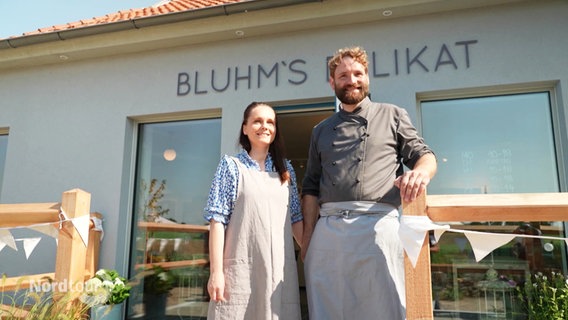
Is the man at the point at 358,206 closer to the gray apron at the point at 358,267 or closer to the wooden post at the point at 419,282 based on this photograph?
the gray apron at the point at 358,267

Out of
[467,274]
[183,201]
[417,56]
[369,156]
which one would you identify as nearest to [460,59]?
[417,56]

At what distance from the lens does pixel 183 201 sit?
4.29 metres

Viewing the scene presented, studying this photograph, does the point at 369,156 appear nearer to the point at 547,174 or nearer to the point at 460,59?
the point at 460,59

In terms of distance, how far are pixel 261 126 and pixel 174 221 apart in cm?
249

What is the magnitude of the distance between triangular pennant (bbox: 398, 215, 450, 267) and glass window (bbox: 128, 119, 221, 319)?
2950 mm

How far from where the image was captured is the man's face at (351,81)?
2.01 m

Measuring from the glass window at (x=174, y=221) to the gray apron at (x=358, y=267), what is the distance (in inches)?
96.1

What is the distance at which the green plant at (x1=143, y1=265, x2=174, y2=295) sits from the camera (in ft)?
13.9

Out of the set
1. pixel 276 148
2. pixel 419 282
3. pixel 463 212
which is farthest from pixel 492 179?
pixel 419 282

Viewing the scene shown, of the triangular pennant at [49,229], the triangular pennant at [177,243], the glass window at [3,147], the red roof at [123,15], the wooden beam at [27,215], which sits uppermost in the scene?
the red roof at [123,15]

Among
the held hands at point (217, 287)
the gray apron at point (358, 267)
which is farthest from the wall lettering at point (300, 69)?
the held hands at point (217, 287)

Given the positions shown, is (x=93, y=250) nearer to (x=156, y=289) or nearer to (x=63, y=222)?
(x=156, y=289)

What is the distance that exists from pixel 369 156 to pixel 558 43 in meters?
2.45

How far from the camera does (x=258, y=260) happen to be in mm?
1979
